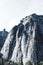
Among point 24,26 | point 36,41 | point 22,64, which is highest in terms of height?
point 24,26

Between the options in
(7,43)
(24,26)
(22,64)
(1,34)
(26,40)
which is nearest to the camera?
(22,64)

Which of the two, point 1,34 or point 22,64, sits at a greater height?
point 1,34

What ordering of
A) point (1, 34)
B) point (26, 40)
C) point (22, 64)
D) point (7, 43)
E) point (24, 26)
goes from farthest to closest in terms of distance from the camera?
point (1, 34) < point (7, 43) < point (24, 26) < point (26, 40) < point (22, 64)

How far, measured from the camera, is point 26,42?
127938mm

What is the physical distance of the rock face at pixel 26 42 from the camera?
12112 cm

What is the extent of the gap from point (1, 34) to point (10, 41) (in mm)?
41960

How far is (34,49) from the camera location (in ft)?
397

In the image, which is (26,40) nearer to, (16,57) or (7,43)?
(16,57)

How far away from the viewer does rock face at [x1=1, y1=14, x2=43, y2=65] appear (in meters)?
121

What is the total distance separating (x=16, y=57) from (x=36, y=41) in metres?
14.9

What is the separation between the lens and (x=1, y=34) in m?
186

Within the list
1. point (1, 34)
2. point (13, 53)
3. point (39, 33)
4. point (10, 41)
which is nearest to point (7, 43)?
point (10, 41)

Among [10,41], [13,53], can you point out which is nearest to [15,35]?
[10,41]

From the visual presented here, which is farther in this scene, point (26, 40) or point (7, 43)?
point (7, 43)
